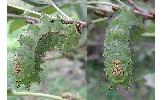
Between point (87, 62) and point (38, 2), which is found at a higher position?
Result: point (38, 2)

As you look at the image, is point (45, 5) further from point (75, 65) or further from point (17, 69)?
point (75, 65)

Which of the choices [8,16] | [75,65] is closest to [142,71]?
[75,65]

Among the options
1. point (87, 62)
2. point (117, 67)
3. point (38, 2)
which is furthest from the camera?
point (87, 62)

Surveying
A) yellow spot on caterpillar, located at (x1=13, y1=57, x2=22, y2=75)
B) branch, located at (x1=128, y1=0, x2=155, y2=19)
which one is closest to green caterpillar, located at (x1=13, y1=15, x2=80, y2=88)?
yellow spot on caterpillar, located at (x1=13, y1=57, x2=22, y2=75)

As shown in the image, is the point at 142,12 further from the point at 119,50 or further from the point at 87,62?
the point at 87,62

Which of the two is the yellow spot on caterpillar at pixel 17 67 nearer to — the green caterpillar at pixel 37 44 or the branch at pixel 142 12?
the green caterpillar at pixel 37 44

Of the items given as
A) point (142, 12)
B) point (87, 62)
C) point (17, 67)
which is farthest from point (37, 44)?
point (87, 62)
